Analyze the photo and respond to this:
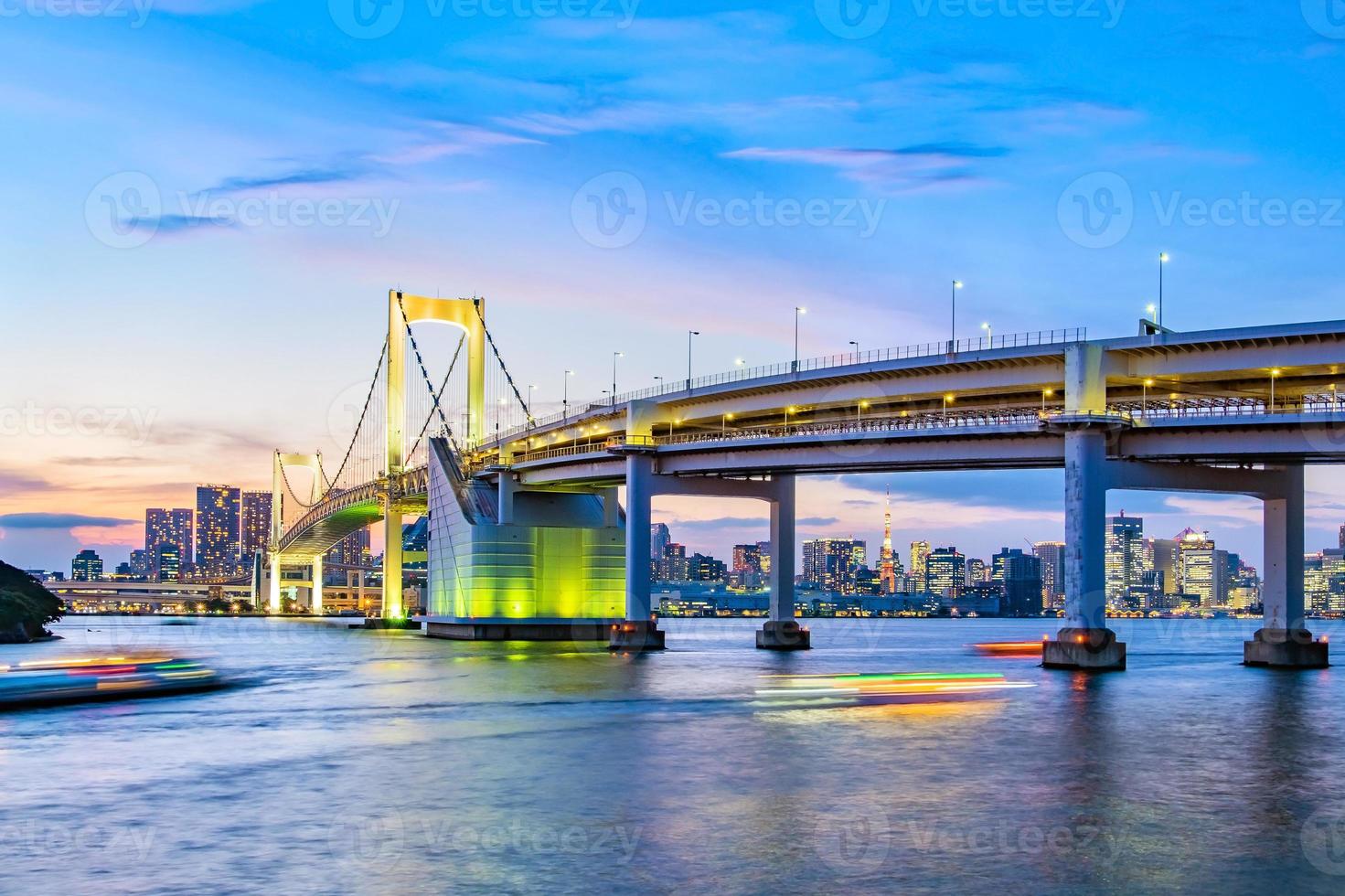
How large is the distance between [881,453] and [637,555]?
19.9 meters

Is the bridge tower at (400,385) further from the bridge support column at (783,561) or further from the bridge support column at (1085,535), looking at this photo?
the bridge support column at (1085,535)

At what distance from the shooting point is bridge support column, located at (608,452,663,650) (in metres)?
82.0

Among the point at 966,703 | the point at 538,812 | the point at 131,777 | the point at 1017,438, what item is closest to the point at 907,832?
the point at 538,812

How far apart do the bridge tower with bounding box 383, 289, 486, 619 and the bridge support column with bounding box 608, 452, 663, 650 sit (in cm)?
3982

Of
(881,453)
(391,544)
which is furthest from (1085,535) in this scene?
(391,544)

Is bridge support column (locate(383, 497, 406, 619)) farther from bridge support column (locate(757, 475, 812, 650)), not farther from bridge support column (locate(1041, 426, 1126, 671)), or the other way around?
bridge support column (locate(1041, 426, 1126, 671))

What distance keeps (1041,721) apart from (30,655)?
6973 centimetres

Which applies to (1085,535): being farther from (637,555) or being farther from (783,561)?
(637,555)

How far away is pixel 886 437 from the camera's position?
6662cm

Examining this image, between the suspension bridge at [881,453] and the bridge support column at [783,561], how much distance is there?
14cm

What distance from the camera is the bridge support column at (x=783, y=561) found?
87.0m

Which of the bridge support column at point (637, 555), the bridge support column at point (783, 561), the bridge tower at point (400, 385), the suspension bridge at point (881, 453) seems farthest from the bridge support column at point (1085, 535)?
the bridge tower at point (400, 385)

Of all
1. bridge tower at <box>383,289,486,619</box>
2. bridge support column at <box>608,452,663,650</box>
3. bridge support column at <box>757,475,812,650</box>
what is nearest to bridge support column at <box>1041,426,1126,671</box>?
bridge support column at <box>757,475,812,650</box>

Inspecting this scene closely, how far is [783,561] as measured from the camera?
287 feet
